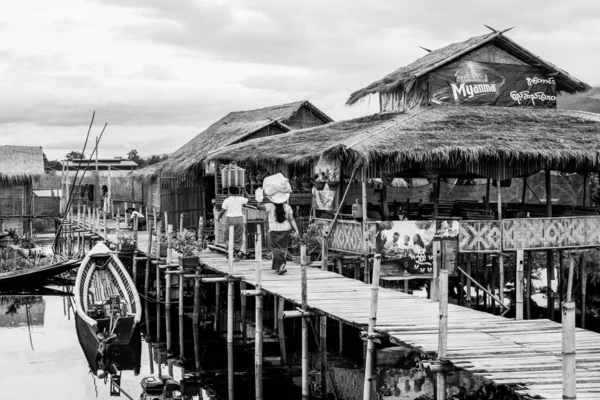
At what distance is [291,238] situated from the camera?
1734 cm

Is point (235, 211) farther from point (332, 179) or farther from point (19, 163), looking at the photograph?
point (19, 163)

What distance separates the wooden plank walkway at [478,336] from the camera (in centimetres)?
873

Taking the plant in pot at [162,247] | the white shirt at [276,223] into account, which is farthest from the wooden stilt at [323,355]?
the plant in pot at [162,247]

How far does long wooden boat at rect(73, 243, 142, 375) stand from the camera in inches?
643

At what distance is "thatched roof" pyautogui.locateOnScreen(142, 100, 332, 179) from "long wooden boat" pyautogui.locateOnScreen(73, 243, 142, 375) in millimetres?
7050

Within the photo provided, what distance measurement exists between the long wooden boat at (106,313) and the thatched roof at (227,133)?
278 inches

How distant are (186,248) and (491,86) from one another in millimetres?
7874

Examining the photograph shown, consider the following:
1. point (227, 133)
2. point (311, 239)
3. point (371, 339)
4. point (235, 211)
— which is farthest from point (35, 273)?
point (371, 339)

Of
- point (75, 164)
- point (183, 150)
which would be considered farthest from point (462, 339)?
point (75, 164)

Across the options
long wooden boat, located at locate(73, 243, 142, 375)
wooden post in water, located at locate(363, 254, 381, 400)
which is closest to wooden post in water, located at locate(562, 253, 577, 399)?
wooden post in water, located at locate(363, 254, 381, 400)

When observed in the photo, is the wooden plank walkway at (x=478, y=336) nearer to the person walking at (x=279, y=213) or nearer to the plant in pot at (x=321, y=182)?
the person walking at (x=279, y=213)

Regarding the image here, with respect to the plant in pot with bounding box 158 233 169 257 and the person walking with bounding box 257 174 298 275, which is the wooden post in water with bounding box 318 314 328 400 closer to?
the person walking with bounding box 257 174 298 275

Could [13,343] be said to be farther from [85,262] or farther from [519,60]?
[519,60]

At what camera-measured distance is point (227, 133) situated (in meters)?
28.2
